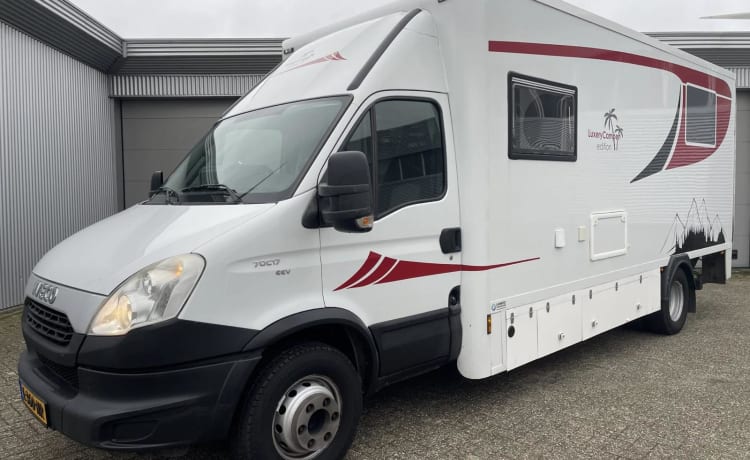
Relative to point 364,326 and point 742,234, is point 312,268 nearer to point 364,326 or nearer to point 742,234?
point 364,326

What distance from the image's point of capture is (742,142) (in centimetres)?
1226

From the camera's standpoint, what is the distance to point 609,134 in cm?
524

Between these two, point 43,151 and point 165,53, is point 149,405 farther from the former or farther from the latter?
point 165,53

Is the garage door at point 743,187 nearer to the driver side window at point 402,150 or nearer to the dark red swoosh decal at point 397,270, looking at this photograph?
the dark red swoosh decal at point 397,270

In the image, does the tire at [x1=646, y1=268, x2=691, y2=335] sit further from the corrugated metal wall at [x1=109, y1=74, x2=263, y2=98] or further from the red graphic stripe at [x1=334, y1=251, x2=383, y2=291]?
the corrugated metal wall at [x1=109, y1=74, x2=263, y2=98]

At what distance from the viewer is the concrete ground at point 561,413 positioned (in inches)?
146

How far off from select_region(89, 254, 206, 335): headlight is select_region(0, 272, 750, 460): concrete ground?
1287 millimetres

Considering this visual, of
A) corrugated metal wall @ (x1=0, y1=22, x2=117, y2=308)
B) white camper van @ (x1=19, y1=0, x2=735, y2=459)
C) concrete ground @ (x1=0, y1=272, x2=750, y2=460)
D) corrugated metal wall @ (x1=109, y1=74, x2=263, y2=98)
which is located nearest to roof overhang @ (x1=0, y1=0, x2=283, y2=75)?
corrugated metal wall @ (x1=109, y1=74, x2=263, y2=98)

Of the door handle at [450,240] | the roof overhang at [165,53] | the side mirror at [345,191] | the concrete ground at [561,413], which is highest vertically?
the roof overhang at [165,53]

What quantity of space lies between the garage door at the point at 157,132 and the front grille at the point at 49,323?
333 inches

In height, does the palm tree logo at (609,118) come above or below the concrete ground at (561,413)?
above

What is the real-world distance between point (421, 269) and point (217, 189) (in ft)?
4.61

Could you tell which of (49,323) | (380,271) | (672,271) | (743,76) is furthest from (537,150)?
(743,76)

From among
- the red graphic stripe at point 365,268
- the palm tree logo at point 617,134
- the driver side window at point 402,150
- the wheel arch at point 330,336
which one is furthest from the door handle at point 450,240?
the palm tree logo at point 617,134
